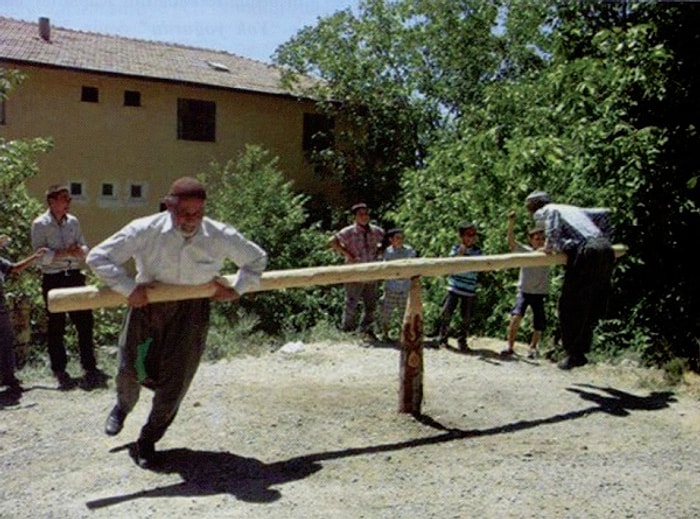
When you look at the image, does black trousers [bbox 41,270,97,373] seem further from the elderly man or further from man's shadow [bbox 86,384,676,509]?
the elderly man

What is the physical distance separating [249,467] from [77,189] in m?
17.5

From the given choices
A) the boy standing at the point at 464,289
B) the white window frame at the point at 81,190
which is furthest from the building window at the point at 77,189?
the boy standing at the point at 464,289

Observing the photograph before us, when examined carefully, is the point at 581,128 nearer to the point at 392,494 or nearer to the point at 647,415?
Result: the point at 647,415

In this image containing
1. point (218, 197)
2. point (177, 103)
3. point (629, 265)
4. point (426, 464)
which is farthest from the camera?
point (177, 103)

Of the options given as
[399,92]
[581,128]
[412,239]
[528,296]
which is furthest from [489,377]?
[399,92]

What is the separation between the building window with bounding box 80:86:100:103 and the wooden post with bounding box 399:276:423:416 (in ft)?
56.2

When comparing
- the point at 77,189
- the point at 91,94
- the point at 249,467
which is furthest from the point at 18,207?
the point at 91,94

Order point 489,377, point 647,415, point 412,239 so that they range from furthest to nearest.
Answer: point 412,239 < point 489,377 < point 647,415

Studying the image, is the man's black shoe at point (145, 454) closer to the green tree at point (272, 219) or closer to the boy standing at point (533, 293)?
the boy standing at point (533, 293)

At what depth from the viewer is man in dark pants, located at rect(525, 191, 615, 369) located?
687 cm

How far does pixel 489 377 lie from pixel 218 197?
11.8 m

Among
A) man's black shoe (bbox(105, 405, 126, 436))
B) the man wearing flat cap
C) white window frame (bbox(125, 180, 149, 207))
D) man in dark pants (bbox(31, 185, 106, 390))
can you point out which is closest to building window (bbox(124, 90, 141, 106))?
white window frame (bbox(125, 180, 149, 207))

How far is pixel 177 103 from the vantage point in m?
22.3

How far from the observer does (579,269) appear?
271 inches
